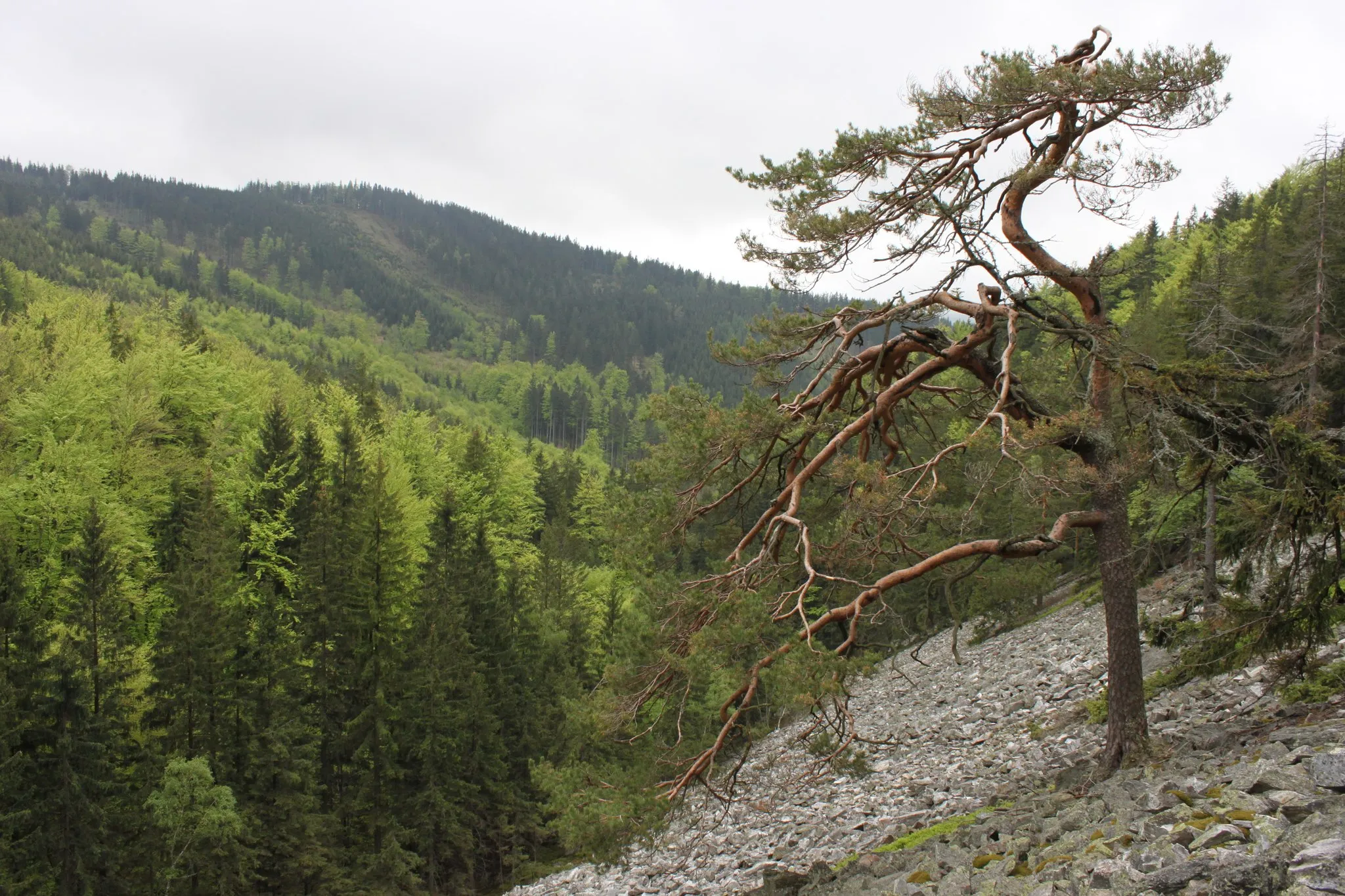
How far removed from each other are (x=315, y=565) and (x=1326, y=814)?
28687mm

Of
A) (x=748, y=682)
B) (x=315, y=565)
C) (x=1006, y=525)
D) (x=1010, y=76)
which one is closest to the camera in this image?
(x=748, y=682)

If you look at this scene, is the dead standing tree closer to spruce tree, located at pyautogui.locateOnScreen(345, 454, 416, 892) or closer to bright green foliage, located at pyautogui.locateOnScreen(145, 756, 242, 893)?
bright green foliage, located at pyautogui.locateOnScreen(145, 756, 242, 893)

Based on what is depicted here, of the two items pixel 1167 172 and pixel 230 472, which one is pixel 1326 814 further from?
pixel 230 472

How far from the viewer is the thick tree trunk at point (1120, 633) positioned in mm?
9148

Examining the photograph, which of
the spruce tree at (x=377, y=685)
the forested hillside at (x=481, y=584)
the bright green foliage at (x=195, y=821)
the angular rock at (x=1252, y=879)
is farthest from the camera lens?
the spruce tree at (x=377, y=685)

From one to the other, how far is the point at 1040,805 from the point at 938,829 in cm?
298

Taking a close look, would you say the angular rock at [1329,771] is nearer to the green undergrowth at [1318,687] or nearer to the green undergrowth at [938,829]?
the green undergrowth at [1318,687]

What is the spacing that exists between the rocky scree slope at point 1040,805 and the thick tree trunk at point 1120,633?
0.41 m

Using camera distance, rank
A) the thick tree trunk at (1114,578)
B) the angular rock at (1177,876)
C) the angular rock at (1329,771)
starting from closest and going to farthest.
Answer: the angular rock at (1177,876) < the angular rock at (1329,771) < the thick tree trunk at (1114,578)

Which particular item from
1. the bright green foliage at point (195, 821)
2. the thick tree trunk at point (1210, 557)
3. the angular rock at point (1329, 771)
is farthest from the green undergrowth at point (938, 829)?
the bright green foliage at point (195, 821)

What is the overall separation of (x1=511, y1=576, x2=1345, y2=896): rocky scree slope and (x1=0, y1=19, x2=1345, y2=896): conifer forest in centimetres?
106

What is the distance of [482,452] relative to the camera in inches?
1933

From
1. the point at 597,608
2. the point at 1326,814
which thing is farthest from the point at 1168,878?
the point at 597,608

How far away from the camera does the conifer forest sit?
888cm
